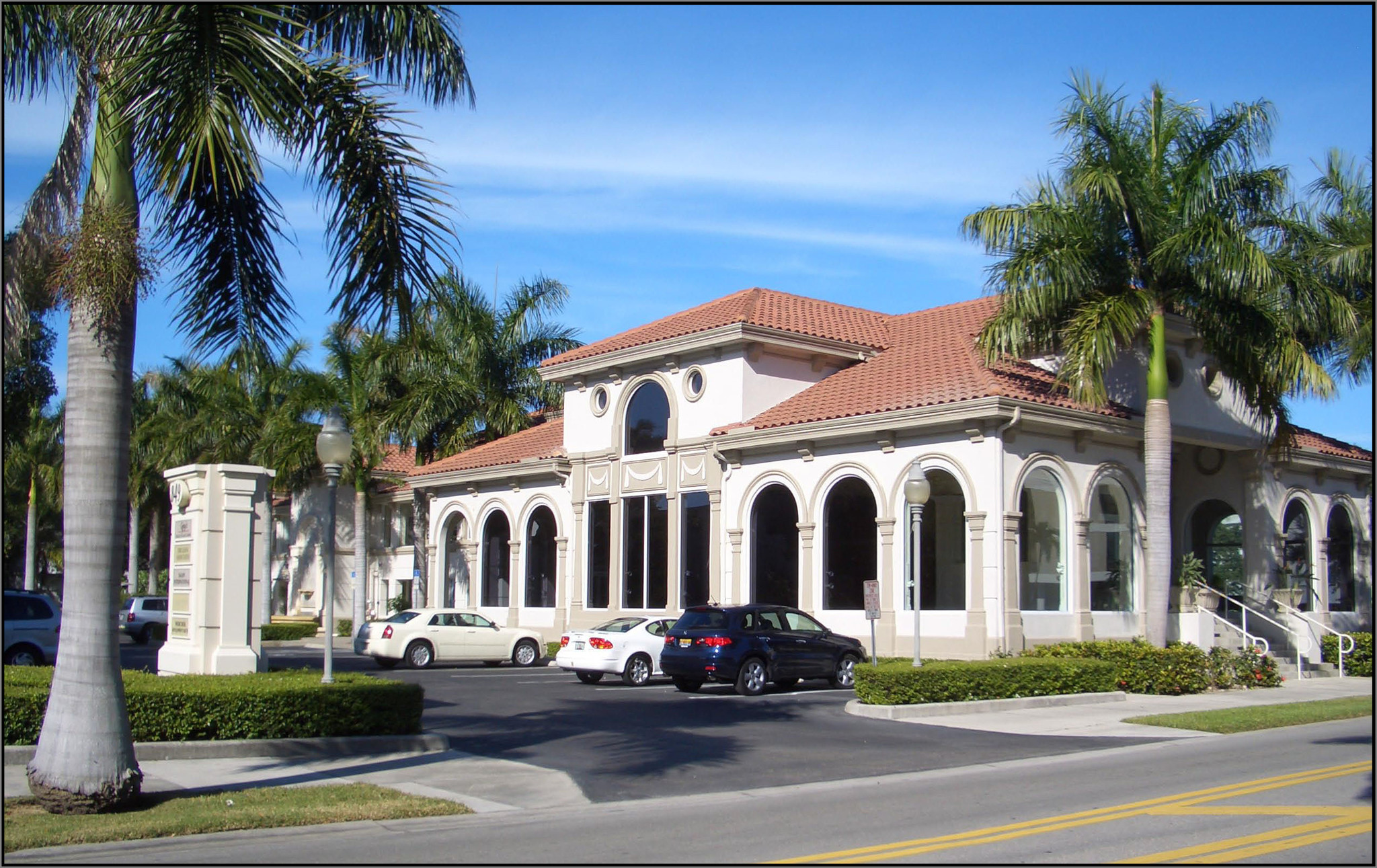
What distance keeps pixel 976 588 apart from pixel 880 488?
2985mm

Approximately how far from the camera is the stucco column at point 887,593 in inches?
1000

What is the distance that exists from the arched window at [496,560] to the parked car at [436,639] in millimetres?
7539

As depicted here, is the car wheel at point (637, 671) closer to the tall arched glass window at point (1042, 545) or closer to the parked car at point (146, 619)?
the tall arched glass window at point (1042, 545)

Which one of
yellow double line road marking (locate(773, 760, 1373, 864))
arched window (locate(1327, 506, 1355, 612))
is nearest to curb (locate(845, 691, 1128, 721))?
yellow double line road marking (locate(773, 760, 1373, 864))

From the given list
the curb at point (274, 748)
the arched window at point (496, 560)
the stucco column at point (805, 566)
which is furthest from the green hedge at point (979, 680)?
the arched window at point (496, 560)

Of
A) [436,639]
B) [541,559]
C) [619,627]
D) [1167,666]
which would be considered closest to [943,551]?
[1167,666]

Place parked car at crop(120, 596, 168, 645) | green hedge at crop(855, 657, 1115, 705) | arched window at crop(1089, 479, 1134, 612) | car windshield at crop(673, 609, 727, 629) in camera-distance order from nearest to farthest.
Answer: green hedge at crop(855, 657, 1115, 705)
car windshield at crop(673, 609, 727, 629)
arched window at crop(1089, 479, 1134, 612)
parked car at crop(120, 596, 168, 645)

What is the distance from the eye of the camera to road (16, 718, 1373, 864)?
847cm

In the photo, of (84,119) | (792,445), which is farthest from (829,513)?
(84,119)

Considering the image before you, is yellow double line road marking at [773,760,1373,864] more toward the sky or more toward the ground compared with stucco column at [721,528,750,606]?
more toward the ground

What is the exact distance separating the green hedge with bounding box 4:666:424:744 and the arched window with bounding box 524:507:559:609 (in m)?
20.1

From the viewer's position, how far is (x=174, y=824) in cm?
930

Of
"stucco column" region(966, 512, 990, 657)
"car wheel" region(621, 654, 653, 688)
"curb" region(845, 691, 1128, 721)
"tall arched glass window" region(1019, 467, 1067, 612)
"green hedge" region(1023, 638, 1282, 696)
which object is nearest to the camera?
"curb" region(845, 691, 1128, 721)

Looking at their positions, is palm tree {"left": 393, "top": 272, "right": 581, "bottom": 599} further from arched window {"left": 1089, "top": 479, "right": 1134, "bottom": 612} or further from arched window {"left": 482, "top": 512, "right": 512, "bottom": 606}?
arched window {"left": 1089, "top": 479, "right": 1134, "bottom": 612}
